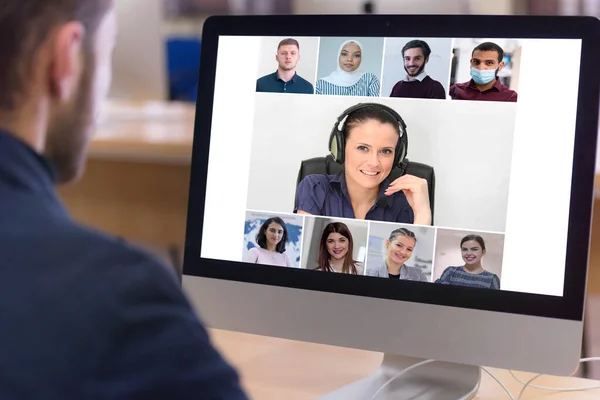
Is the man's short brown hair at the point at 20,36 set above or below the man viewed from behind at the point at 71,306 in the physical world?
above

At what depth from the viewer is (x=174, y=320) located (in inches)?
15.7

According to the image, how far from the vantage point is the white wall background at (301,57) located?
0.81m

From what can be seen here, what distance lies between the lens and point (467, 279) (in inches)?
29.4

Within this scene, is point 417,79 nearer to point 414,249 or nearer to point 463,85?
point 463,85

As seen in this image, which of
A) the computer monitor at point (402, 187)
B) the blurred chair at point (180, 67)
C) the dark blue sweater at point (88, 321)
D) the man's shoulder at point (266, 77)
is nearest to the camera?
the dark blue sweater at point (88, 321)

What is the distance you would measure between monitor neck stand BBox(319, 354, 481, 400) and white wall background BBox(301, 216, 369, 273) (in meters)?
0.16

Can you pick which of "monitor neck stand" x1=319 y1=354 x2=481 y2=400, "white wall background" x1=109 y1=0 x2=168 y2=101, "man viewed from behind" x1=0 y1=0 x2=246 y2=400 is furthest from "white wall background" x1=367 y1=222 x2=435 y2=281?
"white wall background" x1=109 y1=0 x2=168 y2=101

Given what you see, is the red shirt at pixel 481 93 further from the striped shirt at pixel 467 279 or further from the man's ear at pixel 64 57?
the man's ear at pixel 64 57

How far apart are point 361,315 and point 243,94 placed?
297 mm

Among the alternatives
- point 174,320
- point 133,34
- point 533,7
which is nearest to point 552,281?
point 174,320

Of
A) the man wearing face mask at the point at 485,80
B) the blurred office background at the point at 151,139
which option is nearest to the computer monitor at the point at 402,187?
the man wearing face mask at the point at 485,80

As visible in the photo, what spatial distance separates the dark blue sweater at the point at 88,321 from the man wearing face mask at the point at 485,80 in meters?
0.45

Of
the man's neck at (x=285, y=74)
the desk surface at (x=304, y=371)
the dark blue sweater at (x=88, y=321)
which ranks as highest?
the man's neck at (x=285, y=74)

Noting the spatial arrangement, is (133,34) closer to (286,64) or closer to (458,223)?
(286,64)
